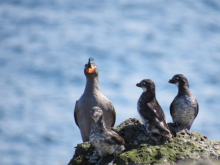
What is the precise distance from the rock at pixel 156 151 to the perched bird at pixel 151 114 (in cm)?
18

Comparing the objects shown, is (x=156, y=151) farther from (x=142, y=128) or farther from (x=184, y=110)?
(x=184, y=110)

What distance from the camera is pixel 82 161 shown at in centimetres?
1137

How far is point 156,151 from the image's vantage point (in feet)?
35.3

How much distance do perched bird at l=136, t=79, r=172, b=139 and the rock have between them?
7.2 inches

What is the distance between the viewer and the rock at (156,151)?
1062 cm

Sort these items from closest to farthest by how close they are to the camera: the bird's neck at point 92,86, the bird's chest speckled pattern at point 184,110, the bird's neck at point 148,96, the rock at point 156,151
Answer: the rock at point 156,151, the bird's neck at point 148,96, the bird's chest speckled pattern at point 184,110, the bird's neck at point 92,86

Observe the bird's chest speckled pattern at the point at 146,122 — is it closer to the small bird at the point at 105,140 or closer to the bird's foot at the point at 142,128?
the bird's foot at the point at 142,128

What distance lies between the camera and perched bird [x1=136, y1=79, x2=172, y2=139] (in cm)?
1093

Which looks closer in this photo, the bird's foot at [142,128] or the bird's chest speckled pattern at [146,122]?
the bird's chest speckled pattern at [146,122]

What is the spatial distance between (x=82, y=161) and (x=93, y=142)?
0.72 m

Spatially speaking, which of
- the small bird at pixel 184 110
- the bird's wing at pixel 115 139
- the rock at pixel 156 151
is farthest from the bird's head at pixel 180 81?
the bird's wing at pixel 115 139

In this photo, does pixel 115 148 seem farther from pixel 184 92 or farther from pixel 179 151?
pixel 184 92

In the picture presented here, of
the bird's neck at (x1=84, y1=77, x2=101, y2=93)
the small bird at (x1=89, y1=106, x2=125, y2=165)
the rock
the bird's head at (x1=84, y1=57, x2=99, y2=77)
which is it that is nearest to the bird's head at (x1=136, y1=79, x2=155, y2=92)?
the rock

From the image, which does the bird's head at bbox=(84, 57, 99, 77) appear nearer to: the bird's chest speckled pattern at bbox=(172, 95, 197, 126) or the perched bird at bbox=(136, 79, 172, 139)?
the perched bird at bbox=(136, 79, 172, 139)
